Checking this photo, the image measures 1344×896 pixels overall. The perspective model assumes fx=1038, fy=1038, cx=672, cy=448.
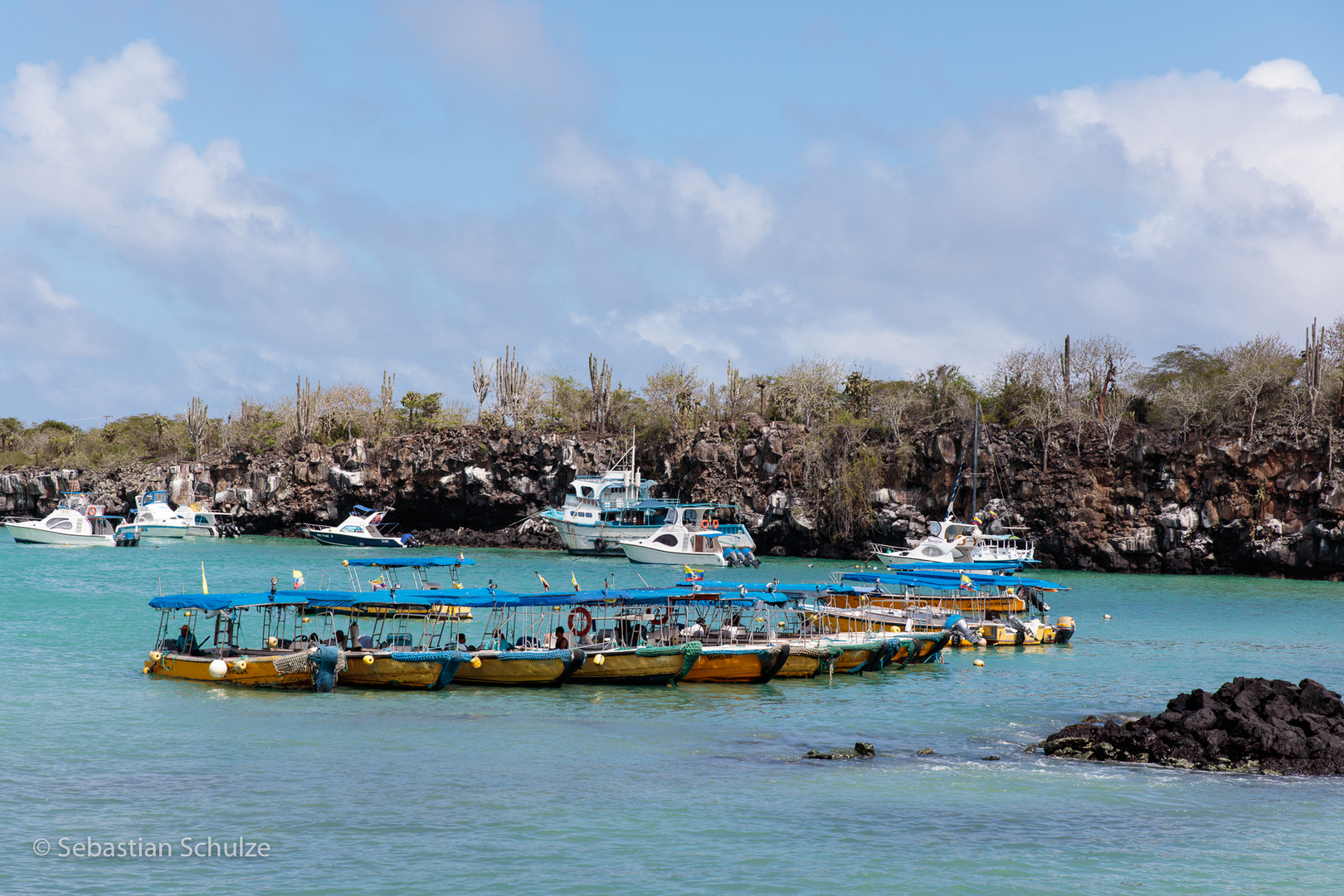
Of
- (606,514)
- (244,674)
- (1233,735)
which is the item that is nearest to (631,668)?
(244,674)

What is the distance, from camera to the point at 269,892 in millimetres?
13992

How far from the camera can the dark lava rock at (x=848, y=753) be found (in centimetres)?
2188

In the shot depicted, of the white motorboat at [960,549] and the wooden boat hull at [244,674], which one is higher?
the white motorboat at [960,549]

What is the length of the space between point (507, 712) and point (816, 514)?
61462mm

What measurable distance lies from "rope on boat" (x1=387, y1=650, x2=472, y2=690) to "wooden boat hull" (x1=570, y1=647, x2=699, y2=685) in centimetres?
352

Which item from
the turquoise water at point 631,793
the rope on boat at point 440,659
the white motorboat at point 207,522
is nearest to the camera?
the turquoise water at point 631,793

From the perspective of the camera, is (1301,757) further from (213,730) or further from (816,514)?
(816,514)

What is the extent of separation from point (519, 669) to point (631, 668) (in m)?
3.23

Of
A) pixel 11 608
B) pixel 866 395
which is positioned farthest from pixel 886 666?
pixel 866 395

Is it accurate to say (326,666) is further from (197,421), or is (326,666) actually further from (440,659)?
(197,421)

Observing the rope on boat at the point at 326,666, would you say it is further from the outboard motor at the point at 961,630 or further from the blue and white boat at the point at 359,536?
the blue and white boat at the point at 359,536

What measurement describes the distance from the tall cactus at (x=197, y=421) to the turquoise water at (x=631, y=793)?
9529cm

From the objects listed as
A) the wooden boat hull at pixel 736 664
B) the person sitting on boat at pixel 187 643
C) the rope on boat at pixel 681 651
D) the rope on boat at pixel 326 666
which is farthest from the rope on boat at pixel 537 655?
the person sitting on boat at pixel 187 643

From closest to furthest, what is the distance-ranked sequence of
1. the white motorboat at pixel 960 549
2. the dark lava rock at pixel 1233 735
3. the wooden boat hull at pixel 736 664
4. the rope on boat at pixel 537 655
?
the dark lava rock at pixel 1233 735 < the rope on boat at pixel 537 655 < the wooden boat hull at pixel 736 664 < the white motorboat at pixel 960 549
